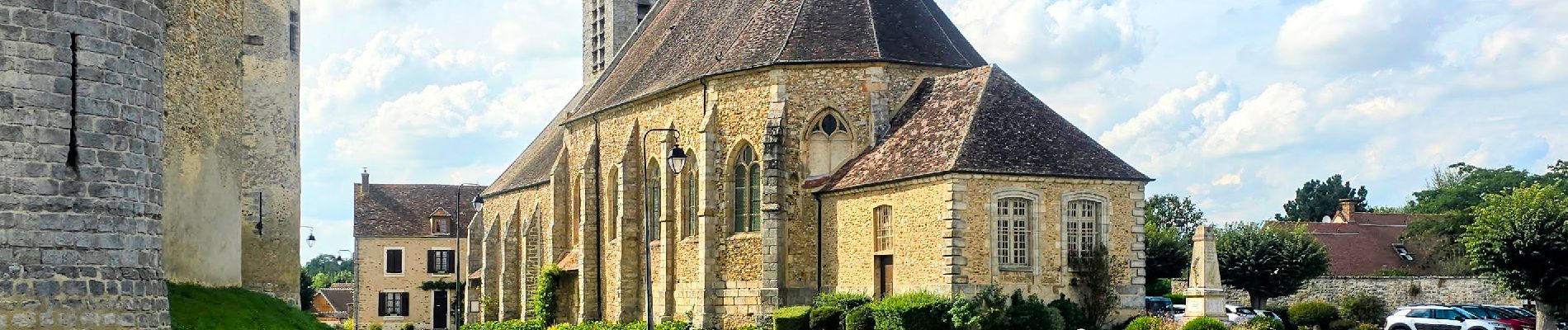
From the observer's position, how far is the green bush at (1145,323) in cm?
2705

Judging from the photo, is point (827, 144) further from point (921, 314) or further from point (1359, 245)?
point (1359, 245)

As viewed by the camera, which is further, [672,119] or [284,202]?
[672,119]

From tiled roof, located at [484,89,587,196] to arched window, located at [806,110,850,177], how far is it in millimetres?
16476

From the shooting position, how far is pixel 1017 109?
1156 inches

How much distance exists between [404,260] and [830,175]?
38619 millimetres

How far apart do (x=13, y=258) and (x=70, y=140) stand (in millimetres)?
1108

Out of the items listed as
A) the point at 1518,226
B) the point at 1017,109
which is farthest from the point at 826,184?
the point at 1518,226

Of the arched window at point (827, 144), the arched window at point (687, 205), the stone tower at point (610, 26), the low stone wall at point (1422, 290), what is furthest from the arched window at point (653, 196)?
the low stone wall at point (1422, 290)

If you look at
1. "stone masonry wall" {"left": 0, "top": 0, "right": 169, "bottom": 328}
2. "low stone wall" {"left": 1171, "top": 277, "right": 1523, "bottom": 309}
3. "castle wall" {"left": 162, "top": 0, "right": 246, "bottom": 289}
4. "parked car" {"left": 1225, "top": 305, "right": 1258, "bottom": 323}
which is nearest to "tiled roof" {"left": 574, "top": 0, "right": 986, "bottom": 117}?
"parked car" {"left": 1225, "top": 305, "right": 1258, "bottom": 323}

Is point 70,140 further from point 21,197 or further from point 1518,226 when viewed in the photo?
point 1518,226

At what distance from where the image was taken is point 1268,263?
4684cm

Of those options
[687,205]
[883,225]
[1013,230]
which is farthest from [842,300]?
[687,205]

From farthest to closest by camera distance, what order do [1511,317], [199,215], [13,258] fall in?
[1511,317] < [199,215] < [13,258]

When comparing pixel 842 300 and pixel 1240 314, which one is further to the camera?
pixel 1240 314
